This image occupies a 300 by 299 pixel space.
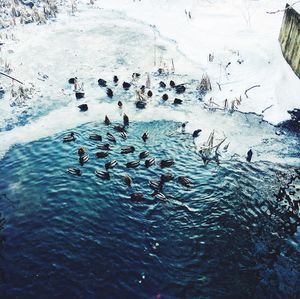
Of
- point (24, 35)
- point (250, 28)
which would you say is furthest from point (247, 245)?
point (24, 35)

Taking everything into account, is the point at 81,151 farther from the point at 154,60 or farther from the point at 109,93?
the point at 154,60

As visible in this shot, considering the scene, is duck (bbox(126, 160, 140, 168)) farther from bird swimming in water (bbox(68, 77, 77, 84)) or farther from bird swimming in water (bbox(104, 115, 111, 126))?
bird swimming in water (bbox(68, 77, 77, 84))

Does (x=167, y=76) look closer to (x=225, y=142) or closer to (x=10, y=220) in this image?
(x=225, y=142)

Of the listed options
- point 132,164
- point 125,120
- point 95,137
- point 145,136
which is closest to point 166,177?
point 132,164

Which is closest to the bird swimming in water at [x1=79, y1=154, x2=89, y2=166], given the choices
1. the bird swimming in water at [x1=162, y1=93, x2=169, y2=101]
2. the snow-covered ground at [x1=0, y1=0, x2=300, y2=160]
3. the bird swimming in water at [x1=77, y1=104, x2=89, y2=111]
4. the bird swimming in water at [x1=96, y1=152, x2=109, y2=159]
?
the bird swimming in water at [x1=96, y1=152, x2=109, y2=159]

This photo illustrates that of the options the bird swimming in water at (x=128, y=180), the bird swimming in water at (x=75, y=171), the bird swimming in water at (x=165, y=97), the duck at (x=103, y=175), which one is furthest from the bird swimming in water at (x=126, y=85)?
the bird swimming in water at (x=128, y=180)

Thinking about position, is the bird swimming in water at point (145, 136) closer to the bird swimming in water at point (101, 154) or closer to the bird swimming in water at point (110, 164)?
the bird swimming in water at point (101, 154)
